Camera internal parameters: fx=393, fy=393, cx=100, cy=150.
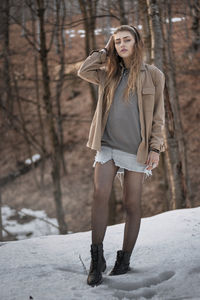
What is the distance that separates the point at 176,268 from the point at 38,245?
1.53 metres

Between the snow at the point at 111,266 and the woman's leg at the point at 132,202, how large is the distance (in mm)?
294

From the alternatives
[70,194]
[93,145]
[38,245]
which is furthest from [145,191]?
[93,145]

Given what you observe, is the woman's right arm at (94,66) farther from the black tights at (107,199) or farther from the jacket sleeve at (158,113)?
the black tights at (107,199)

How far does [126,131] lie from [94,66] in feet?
1.99

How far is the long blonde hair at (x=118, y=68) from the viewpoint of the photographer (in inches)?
120

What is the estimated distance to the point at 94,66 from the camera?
10.5 feet

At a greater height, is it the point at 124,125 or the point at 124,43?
the point at 124,43

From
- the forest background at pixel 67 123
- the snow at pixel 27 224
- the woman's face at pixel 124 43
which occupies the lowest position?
the snow at pixel 27 224

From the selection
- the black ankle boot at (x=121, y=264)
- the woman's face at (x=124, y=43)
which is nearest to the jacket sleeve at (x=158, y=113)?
the woman's face at (x=124, y=43)

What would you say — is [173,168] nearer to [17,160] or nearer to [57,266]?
[57,266]

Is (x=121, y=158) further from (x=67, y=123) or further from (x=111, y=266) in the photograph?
(x=67, y=123)

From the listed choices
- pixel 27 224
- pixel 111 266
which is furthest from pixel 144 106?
pixel 27 224

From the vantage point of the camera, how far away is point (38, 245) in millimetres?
4047

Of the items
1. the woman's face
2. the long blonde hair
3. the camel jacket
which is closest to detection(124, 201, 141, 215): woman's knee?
the camel jacket
